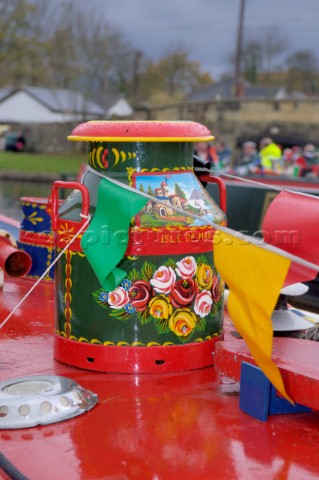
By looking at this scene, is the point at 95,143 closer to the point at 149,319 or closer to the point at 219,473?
the point at 149,319

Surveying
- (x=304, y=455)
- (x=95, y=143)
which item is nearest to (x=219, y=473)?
(x=304, y=455)

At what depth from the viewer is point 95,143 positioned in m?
3.17

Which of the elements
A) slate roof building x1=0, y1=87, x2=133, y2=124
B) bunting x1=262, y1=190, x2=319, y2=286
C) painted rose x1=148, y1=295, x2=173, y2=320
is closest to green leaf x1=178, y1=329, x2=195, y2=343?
painted rose x1=148, y1=295, x2=173, y2=320

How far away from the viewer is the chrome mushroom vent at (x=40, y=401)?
2.55m

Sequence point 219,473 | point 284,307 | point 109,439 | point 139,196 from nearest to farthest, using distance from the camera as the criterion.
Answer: point 219,473, point 109,439, point 139,196, point 284,307

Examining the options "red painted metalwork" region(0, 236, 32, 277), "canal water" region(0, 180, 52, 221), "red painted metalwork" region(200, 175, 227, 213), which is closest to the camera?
"red painted metalwork" region(200, 175, 227, 213)

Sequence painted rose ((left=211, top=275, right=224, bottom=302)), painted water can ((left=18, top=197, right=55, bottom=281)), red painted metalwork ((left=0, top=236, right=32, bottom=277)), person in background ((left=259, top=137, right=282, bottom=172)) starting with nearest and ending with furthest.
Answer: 1. painted rose ((left=211, top=275, right=224, bottom=302))
2. red painted metalwork ((left=0, top=236, right=32, bottom=277))
3. painted water can ((left=18, top=197, right=55, bottom=281))
4. person in background ((left=259, top=137, right=282, bottom=172))

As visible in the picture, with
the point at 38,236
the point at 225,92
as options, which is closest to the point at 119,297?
the point at 38,236

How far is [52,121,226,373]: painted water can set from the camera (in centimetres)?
301

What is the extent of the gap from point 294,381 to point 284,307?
0.69 metres

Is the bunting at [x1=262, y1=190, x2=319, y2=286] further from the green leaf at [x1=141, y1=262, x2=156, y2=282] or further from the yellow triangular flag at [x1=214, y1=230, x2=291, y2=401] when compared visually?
the green leaf at [x1=141, y1=262, x2=156, y2=282]

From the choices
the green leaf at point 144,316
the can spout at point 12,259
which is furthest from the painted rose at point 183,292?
the can spout at point 12,259

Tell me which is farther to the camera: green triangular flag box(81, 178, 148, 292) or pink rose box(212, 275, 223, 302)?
pink rose box(212, 275, 223, 302)

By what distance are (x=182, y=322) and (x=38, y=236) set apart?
6.69 feet
